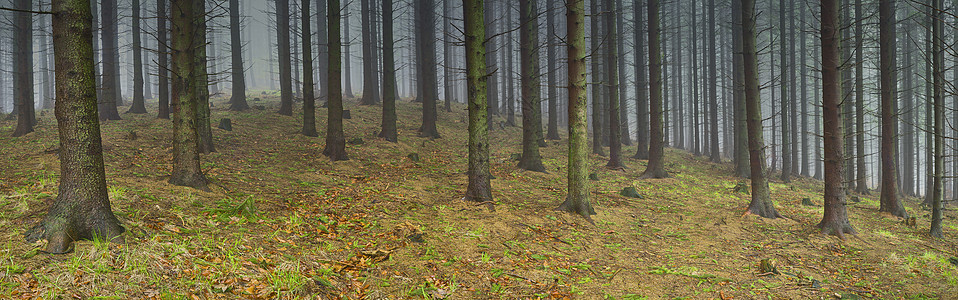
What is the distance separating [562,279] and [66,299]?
190 inches

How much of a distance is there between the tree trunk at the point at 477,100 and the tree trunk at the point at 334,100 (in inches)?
180

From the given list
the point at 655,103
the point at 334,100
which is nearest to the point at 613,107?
the point at 655,103

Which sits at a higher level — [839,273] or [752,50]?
[752,50]

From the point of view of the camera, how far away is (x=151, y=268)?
414 centimetres

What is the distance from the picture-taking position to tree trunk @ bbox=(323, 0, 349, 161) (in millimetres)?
11297

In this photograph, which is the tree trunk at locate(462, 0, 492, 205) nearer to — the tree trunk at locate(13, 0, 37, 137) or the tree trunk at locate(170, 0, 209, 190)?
the tree trunk at locate(170, 0, 209, 190)

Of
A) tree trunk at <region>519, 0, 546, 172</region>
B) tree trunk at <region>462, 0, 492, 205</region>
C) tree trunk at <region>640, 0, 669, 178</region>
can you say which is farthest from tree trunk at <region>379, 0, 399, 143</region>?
tree trunk at <region>640, 0, 669, 178</region>

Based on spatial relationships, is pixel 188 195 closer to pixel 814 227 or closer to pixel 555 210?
pixel 555 210

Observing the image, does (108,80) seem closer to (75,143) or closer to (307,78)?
(307,78)

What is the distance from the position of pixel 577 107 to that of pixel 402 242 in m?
3.92

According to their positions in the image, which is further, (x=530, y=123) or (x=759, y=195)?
(x=530, y=123)

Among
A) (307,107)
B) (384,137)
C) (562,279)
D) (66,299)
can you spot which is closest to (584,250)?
(562,279)

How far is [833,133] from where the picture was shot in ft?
28.3

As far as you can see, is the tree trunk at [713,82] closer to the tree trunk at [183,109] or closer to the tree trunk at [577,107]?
the tree trunk at [577,107]
